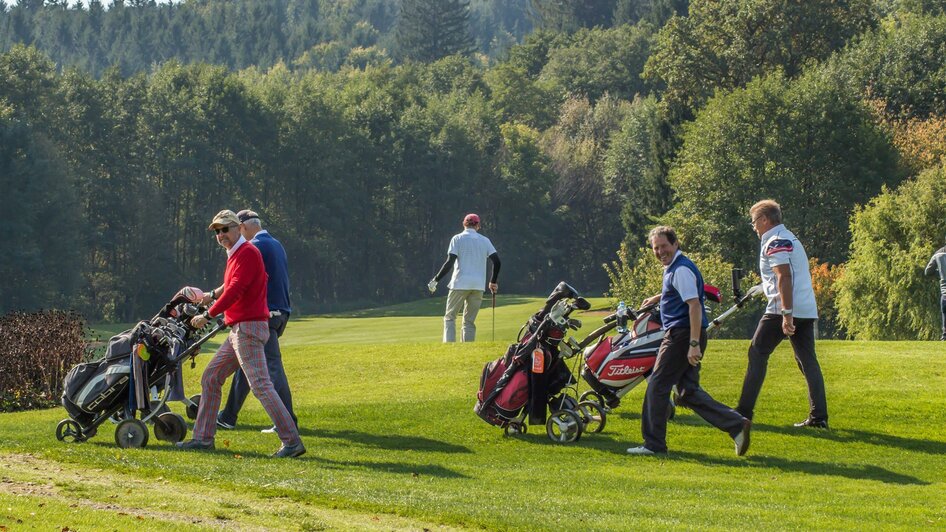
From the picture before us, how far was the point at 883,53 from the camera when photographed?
219ft

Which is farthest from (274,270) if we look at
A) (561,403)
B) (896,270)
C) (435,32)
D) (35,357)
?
(435,32)

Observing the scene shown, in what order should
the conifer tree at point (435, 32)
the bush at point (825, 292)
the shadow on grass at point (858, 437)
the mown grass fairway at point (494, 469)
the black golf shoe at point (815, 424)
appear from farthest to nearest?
the conifer tree at point (435, 32), the bush at point (825, 292), the black golf shoe at point (815, 424), the shadow on grass at point (858, 437), the mown grass fairway at point (494, 469)

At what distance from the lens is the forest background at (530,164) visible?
2406 inches

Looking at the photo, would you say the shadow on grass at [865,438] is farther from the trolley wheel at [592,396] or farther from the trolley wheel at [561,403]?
the trolley wheel at [561,403]

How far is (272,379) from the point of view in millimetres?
13430

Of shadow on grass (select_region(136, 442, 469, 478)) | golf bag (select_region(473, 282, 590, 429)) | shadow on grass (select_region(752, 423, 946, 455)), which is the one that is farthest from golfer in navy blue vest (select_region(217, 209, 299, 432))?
shadow on grass (select_region(752, 423, 946, 455))

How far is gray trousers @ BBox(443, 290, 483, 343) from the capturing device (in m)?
20.9

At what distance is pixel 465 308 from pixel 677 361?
8.98 m

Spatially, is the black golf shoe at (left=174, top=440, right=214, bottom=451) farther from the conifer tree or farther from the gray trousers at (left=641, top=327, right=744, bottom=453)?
the conifer tree

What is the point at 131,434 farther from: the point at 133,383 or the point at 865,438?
the point at 865,438

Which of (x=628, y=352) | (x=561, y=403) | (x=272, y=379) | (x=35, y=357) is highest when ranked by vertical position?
(x=628, y=352)

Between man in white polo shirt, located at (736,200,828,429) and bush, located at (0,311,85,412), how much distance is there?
10326mm

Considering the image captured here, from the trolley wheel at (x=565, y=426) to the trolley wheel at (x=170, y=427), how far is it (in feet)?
11.4

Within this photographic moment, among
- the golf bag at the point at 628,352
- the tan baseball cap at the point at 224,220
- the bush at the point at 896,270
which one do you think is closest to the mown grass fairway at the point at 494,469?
the golf bag at the point at 628,352
